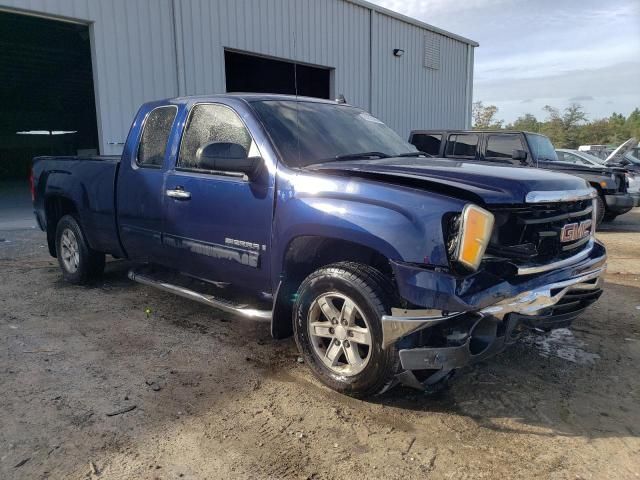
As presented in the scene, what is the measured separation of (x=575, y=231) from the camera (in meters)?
3.28

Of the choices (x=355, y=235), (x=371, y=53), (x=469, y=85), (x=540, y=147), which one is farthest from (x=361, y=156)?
(x=469, y=85)

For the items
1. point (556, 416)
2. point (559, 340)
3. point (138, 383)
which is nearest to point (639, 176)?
point (559, 340)

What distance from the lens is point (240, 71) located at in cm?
1672

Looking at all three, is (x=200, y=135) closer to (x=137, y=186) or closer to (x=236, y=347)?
(x=137, y=186)

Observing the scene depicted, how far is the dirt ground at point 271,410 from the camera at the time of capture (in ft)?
8.30

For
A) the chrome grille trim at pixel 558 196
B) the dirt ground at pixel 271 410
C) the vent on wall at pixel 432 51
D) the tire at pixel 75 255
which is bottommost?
the dirt ground at pixel 271 410

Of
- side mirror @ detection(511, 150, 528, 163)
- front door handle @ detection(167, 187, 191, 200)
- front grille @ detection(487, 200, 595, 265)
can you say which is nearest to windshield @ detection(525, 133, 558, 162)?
side mirror @ detection(511, 150, 528, 163)

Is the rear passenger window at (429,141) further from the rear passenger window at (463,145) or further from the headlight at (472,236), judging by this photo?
the headlight at (472,236)

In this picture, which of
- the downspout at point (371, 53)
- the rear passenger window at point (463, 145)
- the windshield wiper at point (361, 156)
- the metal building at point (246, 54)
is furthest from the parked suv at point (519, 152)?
the downspout at point (371, 53)

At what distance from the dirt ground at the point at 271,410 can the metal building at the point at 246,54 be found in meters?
3.25

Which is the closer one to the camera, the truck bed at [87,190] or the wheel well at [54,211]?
the truck bed at [87,190]

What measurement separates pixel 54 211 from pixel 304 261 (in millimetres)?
4027

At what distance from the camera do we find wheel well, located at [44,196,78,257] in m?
5.90

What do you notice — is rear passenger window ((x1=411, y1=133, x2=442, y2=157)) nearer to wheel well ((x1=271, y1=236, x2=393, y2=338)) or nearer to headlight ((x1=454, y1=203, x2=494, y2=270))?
wheel well ((x1=271, y1=236, x2=393, y2=338))
